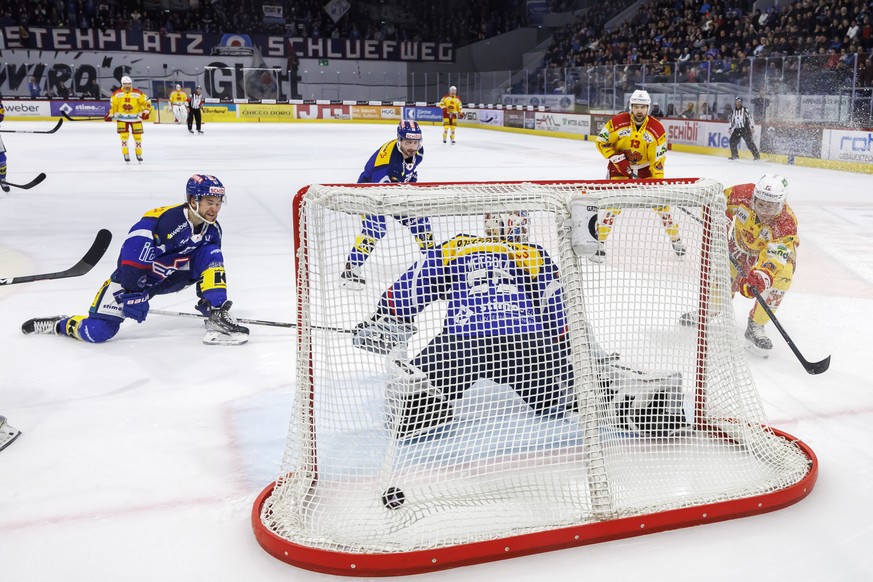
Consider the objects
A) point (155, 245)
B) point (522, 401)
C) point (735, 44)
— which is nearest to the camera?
point (522, 401)

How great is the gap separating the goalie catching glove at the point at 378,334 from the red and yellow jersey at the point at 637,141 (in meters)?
3.66

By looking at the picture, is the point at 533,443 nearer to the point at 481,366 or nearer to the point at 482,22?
the point at 481,366

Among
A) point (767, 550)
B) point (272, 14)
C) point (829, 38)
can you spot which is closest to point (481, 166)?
point (829, 38)

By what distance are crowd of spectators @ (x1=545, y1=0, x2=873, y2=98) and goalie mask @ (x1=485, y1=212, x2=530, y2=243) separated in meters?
11.8

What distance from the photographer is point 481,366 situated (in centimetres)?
256

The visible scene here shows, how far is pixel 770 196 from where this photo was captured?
355 centimetres

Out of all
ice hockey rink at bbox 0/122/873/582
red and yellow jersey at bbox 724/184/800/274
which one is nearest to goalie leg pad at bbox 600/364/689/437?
ice hockey rink at bbox 0/122/873/582

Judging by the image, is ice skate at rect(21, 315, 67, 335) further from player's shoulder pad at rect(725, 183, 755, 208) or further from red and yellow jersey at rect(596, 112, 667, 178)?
red and yellow jersey at rect(596, 112, 667, 178)

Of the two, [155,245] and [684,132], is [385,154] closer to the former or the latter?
[155,245]

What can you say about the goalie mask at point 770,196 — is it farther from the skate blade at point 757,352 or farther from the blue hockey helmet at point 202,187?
the blue hockey helmet at point 202,187

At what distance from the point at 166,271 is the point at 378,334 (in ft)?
6.15

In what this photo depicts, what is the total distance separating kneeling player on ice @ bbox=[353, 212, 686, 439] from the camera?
97.3 inches

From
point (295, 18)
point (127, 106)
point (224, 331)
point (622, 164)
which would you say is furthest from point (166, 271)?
point (295, 18)

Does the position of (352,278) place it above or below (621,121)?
below
